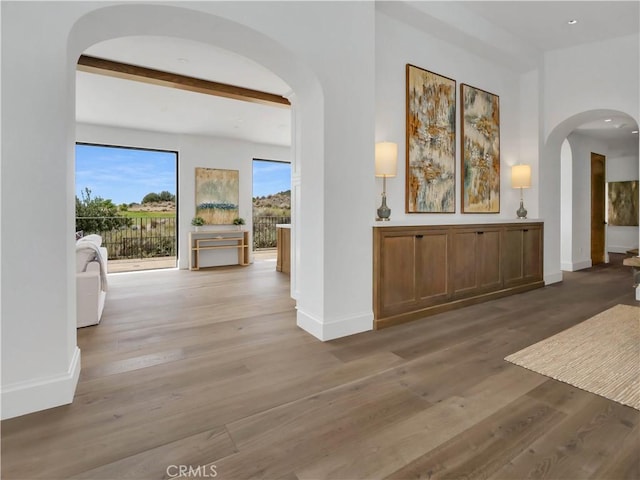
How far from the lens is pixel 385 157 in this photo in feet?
11.2

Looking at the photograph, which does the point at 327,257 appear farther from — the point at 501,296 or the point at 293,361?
the point at 501,296

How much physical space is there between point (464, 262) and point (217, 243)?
5.56 meters

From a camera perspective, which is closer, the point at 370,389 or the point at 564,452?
the point at 564,452

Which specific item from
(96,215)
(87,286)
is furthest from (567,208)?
(96,215)

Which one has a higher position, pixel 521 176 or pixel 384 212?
pixel 521 176

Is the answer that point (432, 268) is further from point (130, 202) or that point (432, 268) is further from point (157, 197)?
point (130, 202)

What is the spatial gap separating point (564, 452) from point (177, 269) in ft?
22.9

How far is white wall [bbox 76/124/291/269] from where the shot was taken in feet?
22.2

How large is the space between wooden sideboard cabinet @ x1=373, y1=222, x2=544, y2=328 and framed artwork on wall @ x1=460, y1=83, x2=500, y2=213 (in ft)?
1.58

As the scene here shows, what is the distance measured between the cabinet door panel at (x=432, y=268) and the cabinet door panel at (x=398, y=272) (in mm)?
99

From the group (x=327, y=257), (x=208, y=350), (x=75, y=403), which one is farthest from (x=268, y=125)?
(x=75, y=403)

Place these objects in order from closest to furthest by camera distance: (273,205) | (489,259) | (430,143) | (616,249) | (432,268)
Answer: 1. (432,268)
2. (430,143)
3. (489,259)
4. (616,249)
5. (273,205)

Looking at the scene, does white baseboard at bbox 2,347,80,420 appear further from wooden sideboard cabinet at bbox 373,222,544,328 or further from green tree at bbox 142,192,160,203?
green tree at bbox 142,192,160,203

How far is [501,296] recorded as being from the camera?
4320 millimetres
